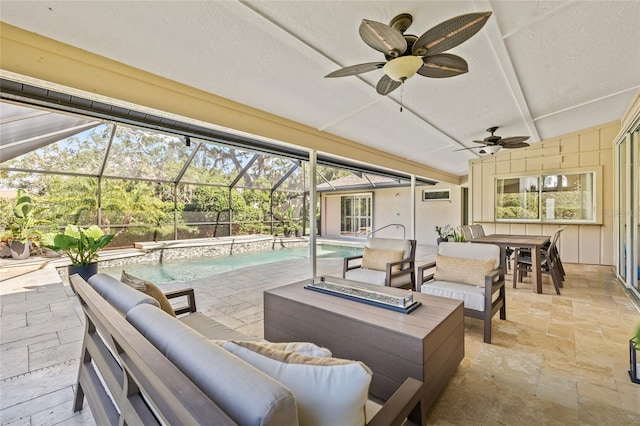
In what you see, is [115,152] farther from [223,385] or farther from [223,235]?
[223,385]

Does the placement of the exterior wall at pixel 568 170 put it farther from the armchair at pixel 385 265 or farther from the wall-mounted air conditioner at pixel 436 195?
the armchair at pixel 385 265

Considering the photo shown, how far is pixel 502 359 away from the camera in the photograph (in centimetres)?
252

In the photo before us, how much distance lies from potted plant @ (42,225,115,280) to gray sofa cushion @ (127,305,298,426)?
157 inches

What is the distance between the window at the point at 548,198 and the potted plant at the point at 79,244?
929cm

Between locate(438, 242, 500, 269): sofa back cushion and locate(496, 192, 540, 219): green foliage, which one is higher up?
locate(496, 192, 540, 219): green foliage

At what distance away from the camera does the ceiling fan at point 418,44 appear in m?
1.93

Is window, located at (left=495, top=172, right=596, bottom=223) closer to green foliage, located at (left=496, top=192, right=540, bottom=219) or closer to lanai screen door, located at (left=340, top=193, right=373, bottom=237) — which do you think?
green foliage, located at (left=496, top=192, right=540, bottom=219)

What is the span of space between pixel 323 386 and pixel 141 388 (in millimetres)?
561

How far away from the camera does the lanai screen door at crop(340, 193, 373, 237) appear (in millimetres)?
13359

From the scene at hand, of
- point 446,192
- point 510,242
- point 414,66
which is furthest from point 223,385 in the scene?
point 446,192

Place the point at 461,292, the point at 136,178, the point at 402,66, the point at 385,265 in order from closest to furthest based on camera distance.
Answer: the point at 402,66, the point at 461,292, the point at 385,265, the point at 136,178

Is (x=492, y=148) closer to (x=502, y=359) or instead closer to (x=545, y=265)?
(x=545, y=265)

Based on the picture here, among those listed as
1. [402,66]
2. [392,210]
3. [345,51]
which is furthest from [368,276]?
[392,210]

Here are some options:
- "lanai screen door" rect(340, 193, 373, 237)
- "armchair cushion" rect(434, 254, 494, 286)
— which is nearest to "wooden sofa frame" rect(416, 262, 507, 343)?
"armchair cushion" rect(434, 254, 494, 286)
